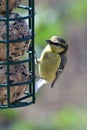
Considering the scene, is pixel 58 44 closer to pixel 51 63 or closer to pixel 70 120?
pixel 51 63

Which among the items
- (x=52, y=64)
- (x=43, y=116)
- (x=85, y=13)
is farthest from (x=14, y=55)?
(x=43, y=116)

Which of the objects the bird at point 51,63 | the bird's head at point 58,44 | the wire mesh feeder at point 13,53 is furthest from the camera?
the bird at point 51,63

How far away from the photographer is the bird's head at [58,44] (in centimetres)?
367

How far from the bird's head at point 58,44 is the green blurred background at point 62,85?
0.98 metres

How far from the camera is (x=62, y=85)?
696cm

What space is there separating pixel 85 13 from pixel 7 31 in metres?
2.53

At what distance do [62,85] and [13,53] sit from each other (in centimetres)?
373

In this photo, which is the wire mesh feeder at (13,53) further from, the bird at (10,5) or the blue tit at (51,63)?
the blue tit at (51,63)

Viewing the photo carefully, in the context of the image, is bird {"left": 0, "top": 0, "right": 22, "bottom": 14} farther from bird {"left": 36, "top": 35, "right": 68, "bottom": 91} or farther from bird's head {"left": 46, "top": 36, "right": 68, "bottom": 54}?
bird {"left": 36, "top": 35, "right": 68, "bottom": 91}

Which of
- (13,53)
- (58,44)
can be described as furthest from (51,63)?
(13,53)

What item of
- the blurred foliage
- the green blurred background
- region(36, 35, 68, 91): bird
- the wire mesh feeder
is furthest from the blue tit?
the blurred foliage

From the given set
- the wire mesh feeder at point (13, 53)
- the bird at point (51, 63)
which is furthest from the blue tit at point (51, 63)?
the wire mesh feeder at point (13, 53)

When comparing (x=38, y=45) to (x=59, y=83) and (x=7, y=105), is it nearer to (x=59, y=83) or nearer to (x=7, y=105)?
(x=7, y=105)

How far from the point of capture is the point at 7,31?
3.18 meters
